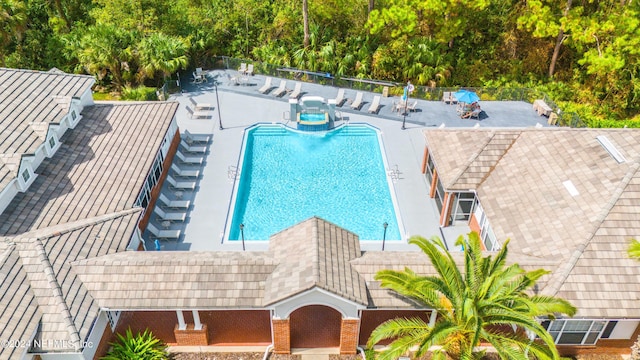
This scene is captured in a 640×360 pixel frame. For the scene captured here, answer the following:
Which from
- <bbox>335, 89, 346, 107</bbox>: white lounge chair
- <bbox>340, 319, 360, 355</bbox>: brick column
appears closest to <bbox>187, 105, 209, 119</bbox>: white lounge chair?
<bbox>335, 89, 346, 107</bbox>: white lounge chair

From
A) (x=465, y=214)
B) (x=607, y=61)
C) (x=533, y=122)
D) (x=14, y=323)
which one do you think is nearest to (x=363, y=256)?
(x=465, y=214)

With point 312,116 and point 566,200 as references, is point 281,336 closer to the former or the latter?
point 566,200

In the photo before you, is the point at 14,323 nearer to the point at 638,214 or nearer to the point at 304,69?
the point at 638,214

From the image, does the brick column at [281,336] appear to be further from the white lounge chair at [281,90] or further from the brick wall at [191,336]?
the white lounge chair at [281,90]

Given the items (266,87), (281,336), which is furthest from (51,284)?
(266,87)

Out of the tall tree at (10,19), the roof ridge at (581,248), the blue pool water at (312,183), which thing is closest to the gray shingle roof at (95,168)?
the blue pool water at (312,183)

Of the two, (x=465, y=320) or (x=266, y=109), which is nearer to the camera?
(x=465, y=320)
